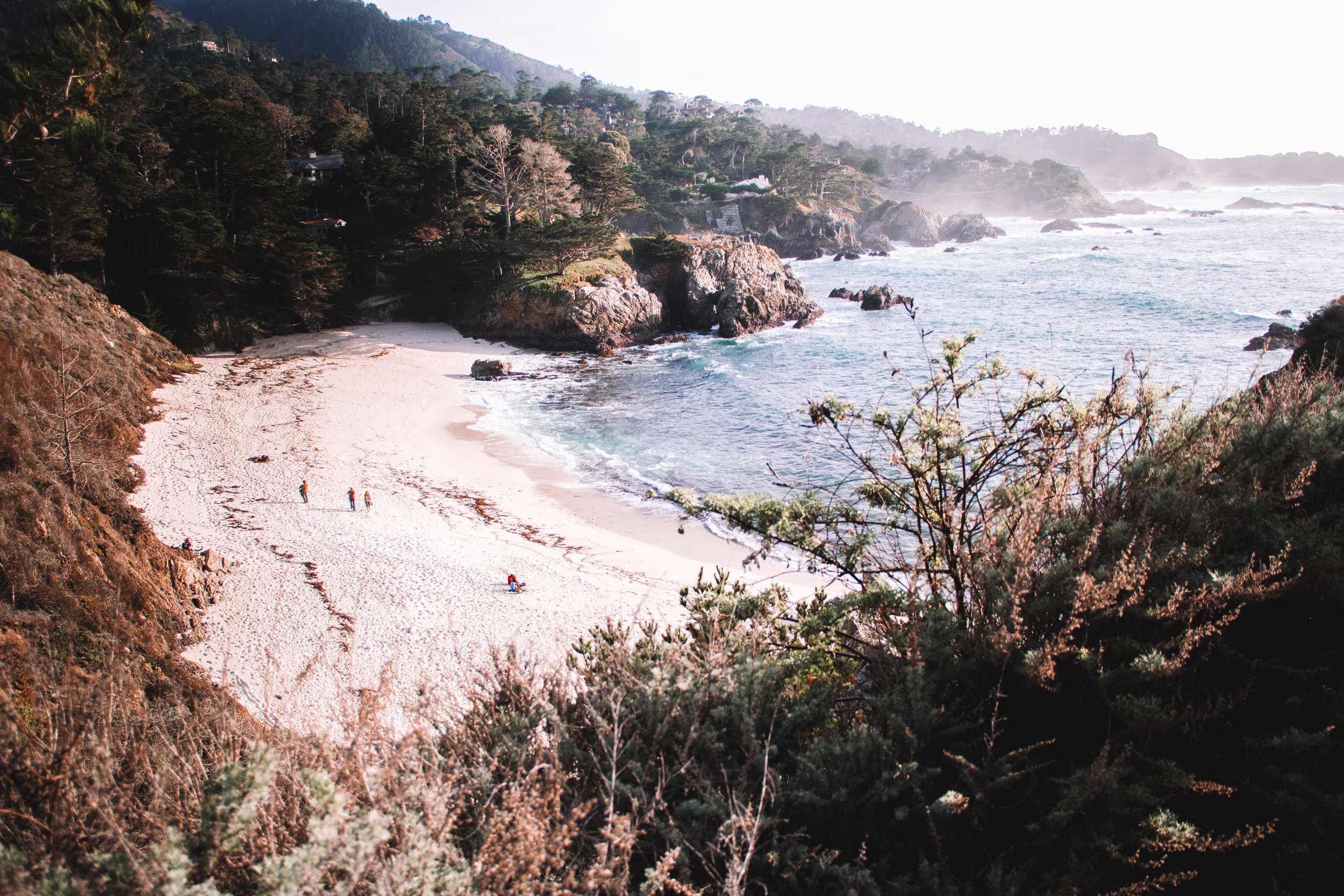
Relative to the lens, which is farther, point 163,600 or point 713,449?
point 713,449

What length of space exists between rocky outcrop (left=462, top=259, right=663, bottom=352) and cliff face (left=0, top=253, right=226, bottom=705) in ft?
65.0

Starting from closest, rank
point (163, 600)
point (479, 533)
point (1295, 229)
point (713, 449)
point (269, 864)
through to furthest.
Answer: point (269, 864) → point (163, 600) → point (479, 533) → point (713, 449) → point (1295, 229)

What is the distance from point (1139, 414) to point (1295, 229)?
10202cm

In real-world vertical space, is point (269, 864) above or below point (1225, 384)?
below

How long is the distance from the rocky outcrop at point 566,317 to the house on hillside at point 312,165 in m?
Answer: 20.6

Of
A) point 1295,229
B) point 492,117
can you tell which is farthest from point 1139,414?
point 1295,229

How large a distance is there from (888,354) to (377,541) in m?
12.6

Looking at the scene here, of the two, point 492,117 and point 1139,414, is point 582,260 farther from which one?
point 1139,414

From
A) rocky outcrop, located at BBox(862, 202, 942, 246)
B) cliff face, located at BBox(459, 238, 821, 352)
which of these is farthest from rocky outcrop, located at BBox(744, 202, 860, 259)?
cliff face, located at BBox(459, 238, 821, 352)

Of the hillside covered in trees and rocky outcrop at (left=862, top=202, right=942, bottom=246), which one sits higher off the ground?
rocky outcrop at (left=862, top=202, right=942, bottom=246)

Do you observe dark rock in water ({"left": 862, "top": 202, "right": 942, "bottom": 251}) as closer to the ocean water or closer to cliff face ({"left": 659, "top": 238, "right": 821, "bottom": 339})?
the ocean water

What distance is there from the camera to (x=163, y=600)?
1070 centimetres

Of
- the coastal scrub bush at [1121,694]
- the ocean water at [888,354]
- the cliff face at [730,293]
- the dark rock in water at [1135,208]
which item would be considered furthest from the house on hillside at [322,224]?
the dark rock in water at [1135,208]

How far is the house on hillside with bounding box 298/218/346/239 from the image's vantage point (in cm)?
3819
